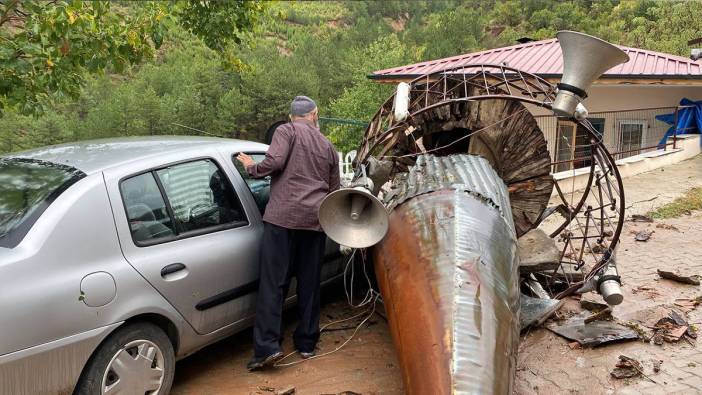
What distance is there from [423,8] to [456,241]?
61.8 meters

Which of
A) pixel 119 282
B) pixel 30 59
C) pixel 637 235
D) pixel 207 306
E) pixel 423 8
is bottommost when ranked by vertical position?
pixel 637 235

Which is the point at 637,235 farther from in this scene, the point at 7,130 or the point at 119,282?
the point at 7,130

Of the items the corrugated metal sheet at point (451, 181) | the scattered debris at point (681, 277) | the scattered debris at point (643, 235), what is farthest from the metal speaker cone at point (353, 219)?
the scattered debris at point (643, 235)

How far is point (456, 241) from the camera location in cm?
289

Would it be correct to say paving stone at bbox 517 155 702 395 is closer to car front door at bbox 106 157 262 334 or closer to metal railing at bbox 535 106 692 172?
car front door at bbox 106 157 262 334

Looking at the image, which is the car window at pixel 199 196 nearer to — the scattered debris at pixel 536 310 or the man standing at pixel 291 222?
the man standing at pixel 291 222

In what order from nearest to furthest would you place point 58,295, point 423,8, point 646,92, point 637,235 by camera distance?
1. point 58,295
2. point 637,235
3. point 646,92
4. point 423,8

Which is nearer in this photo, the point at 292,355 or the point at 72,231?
the point at 72,231

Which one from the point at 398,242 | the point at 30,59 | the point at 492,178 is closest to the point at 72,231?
the point at 398,242

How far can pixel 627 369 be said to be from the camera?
3.53 metres

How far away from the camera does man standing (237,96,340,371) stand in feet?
11.7

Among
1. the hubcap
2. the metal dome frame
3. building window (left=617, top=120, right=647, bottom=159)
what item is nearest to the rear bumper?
the hubcap

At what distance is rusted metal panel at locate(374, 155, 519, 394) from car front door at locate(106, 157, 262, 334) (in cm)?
103

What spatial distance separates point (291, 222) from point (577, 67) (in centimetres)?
225
